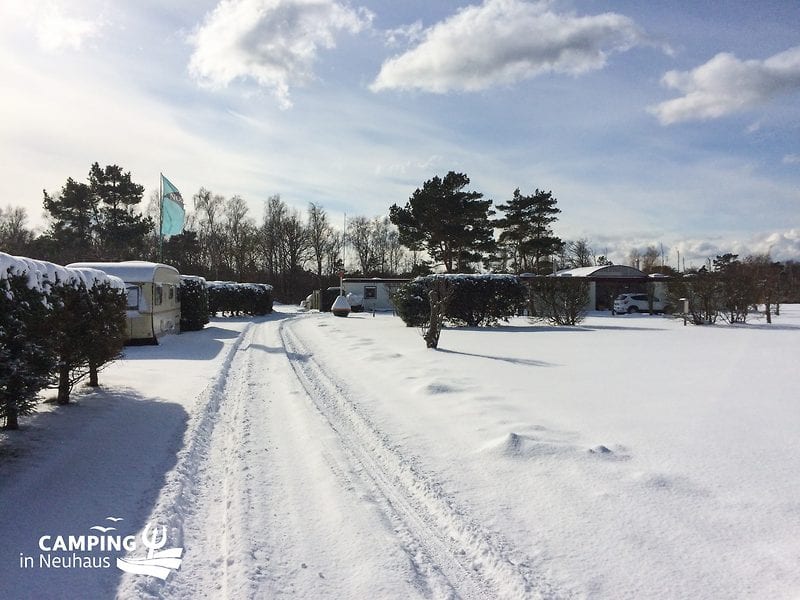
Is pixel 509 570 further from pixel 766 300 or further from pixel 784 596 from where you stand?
pixel 766 300

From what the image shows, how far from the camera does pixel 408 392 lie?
27.4 feet

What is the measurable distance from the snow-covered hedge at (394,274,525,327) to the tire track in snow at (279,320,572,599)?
14.5 metres

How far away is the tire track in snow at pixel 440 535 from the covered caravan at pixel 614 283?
109ft

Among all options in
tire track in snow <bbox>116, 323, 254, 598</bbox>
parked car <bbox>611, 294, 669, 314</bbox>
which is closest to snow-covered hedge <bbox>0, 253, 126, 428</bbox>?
tire track in snow <bbox>116, 323, 254, 598</bbox>

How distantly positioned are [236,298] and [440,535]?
29506 mm

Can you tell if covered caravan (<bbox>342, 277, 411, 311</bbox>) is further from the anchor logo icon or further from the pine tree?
the anchor logo icon

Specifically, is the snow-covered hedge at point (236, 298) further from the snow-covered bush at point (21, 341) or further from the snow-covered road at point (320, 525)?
the snow-covered road at point (320, 525)

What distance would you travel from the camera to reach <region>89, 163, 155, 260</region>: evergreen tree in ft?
129

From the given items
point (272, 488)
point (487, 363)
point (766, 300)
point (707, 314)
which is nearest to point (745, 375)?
point (487, 363)

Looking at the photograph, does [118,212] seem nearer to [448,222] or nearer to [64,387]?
[448,222]

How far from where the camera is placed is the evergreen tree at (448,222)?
37406 mm

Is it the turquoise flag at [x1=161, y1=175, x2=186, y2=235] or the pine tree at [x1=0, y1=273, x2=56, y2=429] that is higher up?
the turquoise flag at [x1=161, y1=175, x2=186, y2=235]

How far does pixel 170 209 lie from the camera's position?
2403cm

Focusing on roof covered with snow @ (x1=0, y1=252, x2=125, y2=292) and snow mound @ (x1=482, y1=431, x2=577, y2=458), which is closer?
snow mound @ (x1=482, y1=431, x2=577, y2=458)
